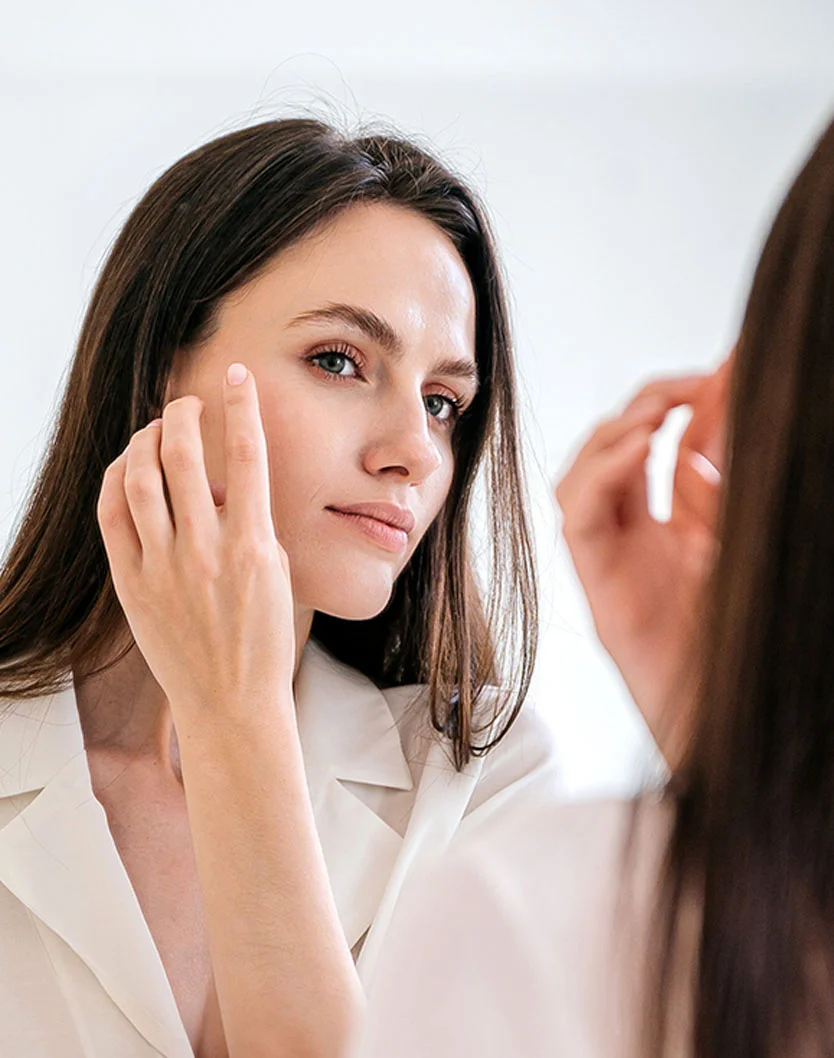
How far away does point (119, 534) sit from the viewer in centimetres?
84

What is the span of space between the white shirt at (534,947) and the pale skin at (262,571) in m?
0.38

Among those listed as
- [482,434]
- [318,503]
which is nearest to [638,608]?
[318,503]

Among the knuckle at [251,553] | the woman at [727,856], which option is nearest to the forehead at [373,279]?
the knuckle at [251,553]

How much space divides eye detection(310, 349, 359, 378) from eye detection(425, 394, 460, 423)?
0.08 m

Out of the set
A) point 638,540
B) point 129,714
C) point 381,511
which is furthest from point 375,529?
point 638,540

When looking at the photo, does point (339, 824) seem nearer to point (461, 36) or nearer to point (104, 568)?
point (104, 568)

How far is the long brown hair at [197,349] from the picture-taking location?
100cm

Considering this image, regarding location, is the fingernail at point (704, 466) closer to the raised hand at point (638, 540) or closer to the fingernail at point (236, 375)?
the raised hand at point (638, 540)

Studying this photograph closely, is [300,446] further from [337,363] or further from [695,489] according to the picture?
[695,489]

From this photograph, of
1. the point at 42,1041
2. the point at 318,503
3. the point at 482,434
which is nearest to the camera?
the point at 42,1041

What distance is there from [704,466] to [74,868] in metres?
0.56

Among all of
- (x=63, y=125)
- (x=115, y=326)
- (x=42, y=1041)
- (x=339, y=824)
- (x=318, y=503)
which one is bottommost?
(x=42, y=1041)

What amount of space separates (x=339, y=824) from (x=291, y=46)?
5.96 feet

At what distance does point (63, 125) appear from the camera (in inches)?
93.8
